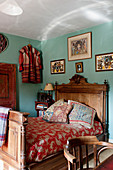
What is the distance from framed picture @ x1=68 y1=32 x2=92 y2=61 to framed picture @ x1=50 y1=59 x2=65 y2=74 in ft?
0.93

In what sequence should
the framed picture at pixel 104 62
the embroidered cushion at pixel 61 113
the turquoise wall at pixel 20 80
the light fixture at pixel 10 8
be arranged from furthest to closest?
1. the turquoise wall at pixel 20 80
2. the framed picture at pixel 104 62
3. the embroidered cushion at pixel 61 113
4. the light fixture at pixel 10 8

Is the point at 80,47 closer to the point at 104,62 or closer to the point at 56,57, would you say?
the point at 104,62

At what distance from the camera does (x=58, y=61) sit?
449 cm

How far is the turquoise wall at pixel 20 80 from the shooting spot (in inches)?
168

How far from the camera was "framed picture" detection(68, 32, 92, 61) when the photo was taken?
379 cm

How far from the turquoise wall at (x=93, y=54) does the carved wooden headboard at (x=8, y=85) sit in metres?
1.01

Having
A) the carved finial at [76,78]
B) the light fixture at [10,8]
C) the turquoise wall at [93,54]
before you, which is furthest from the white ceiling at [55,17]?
the carved finial at [76,78]

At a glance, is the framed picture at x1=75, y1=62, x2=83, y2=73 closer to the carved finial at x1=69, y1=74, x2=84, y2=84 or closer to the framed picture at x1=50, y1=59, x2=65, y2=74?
the carved finial at x1=69, y1=74, x2=84, y2=84

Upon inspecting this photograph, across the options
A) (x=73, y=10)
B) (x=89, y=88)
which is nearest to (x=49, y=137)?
(x=89, y=88)

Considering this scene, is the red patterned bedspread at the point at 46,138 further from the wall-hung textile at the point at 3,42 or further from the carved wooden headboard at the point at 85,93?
the wall-hung textile at the point at 3,42

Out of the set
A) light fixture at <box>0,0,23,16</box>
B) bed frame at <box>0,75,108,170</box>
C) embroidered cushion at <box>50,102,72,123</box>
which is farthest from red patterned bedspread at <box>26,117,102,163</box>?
light fixture at <box>0,0,23,16</box>

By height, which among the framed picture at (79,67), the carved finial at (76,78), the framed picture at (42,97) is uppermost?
the framed picture at (79,67)

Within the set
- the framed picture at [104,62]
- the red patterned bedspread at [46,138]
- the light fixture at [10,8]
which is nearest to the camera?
the red patterned bedspread at [46,138]

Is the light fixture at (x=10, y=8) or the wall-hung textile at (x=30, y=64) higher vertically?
the light fixture at (x=10, y=8)
